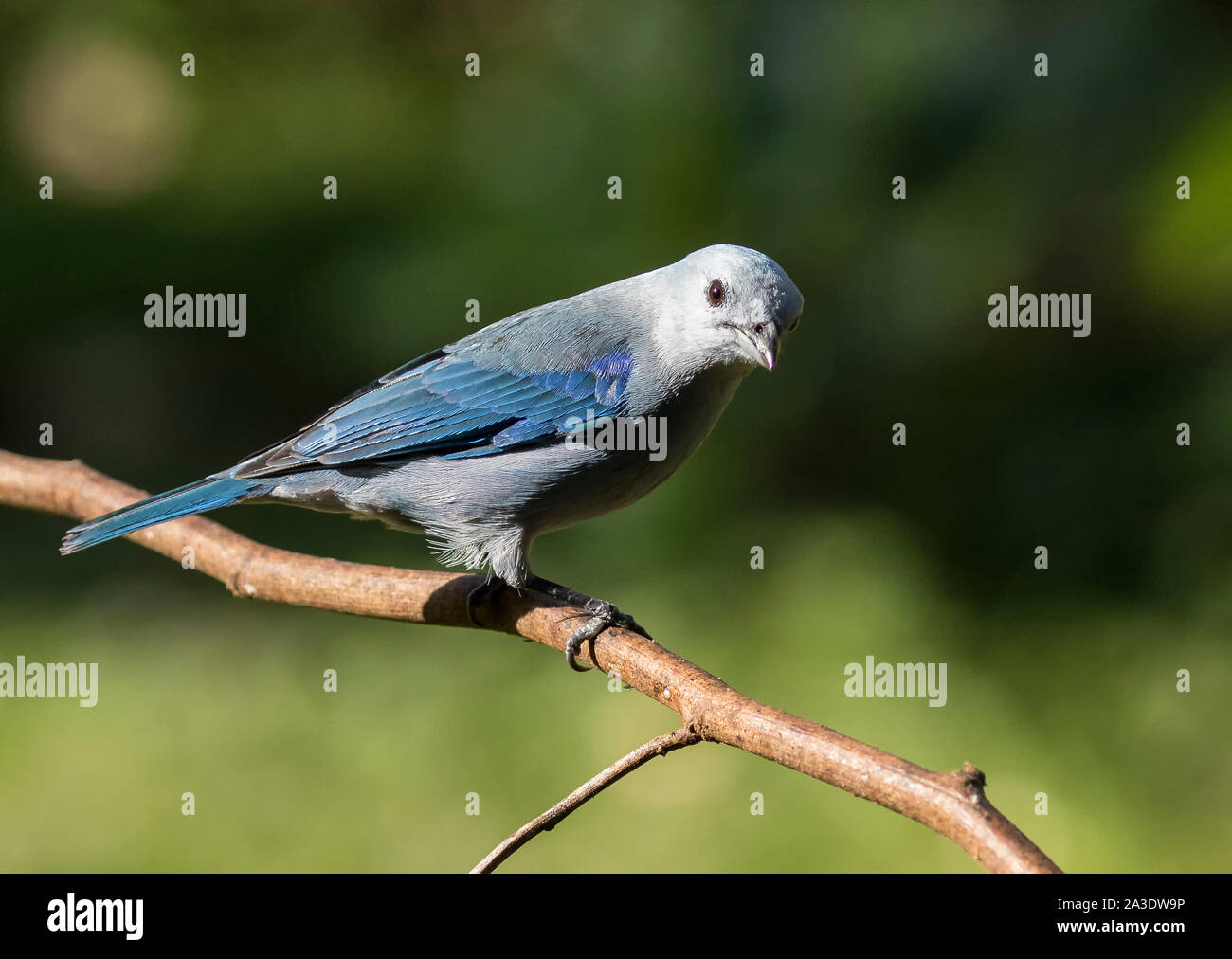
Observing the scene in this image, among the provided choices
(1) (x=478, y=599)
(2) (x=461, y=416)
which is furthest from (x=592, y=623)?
(2) (x=461, y=416)

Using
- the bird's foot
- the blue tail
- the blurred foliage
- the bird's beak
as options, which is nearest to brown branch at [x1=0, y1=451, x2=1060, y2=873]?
the bird's foot

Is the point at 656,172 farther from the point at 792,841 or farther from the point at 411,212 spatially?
the point at 792,841

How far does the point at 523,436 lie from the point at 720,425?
247 centimetres

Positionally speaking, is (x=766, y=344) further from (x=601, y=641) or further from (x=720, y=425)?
(x=720, y=425)

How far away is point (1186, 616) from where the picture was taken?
193 inches

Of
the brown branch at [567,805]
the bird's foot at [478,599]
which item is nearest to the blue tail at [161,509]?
the bird's foot at [478,599]

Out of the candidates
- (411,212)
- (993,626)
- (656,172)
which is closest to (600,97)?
(656,172)

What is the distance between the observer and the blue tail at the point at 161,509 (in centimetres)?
298

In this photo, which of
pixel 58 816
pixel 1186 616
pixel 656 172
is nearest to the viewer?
pixel 58 816

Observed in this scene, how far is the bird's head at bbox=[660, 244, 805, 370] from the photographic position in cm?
283

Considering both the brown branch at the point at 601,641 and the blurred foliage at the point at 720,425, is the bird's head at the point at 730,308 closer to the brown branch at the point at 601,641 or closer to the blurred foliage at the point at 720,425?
the brown branch at the point at 601,641

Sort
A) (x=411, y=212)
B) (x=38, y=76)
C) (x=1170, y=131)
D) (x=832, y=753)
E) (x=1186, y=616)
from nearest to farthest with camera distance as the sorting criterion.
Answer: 1. (x=832, y=753)
2. (x=1186, y=616)
3. (x=1170, y=131)
4. (x=411, y=212)
5. (x=38, y=76)

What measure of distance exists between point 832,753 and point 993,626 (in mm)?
3244

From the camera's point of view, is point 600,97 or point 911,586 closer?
point 911,586
